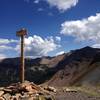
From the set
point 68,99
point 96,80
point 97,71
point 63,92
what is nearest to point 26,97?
point 68,99

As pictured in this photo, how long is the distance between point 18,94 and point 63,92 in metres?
4.99

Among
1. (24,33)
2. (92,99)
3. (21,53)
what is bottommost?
(92,99)

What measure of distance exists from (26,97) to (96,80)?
170 feet

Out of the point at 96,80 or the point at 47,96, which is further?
the point at 96,80

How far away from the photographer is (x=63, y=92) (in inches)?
1194

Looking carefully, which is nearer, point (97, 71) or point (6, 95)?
point (6, 95)

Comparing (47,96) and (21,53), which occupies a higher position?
(21,53)

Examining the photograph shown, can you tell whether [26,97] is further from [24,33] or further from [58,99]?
[24,33]

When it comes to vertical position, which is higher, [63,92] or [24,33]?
[24,33]

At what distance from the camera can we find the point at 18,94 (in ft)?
90.0

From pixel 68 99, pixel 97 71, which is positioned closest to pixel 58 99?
pixel 68 99

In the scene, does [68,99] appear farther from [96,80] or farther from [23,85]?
[96,80]

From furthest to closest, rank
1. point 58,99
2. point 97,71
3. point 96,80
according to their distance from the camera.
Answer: point 97,71 < point 96,80 < point 58,99

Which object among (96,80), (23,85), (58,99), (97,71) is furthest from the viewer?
(97,71)
